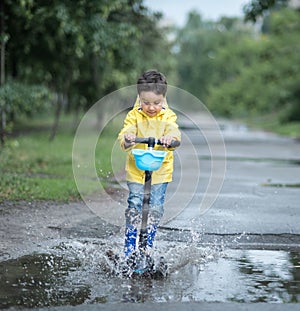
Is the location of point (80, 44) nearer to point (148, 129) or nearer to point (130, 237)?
point (148, 129)

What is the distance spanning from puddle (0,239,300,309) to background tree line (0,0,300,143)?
10.2 meters

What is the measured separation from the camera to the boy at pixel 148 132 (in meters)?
6.08

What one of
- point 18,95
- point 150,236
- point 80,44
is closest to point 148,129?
point 150,236

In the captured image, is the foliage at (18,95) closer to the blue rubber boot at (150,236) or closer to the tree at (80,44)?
the tree at (80,44)

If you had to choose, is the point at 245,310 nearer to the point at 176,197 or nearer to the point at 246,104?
the point at 176,197

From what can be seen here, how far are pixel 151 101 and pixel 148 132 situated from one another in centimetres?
29

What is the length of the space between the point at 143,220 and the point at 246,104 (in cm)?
4595

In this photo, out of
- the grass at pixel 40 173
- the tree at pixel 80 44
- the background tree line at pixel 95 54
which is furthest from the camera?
the background tree line at pixel 95 54

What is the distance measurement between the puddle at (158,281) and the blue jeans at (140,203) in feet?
1.37

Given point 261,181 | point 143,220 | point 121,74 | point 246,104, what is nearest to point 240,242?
point 143,220

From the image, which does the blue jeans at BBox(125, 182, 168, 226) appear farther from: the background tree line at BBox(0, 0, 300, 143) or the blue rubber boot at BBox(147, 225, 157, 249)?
the background tree line at BBox(0, 0, 300, 143)

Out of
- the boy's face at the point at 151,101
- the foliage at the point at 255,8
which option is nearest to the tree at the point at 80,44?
the foliage at the point at 255,8

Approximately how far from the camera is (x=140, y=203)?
6234mm

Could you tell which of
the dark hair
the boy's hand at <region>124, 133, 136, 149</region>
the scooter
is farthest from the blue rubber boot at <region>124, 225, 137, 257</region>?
the dark hair
